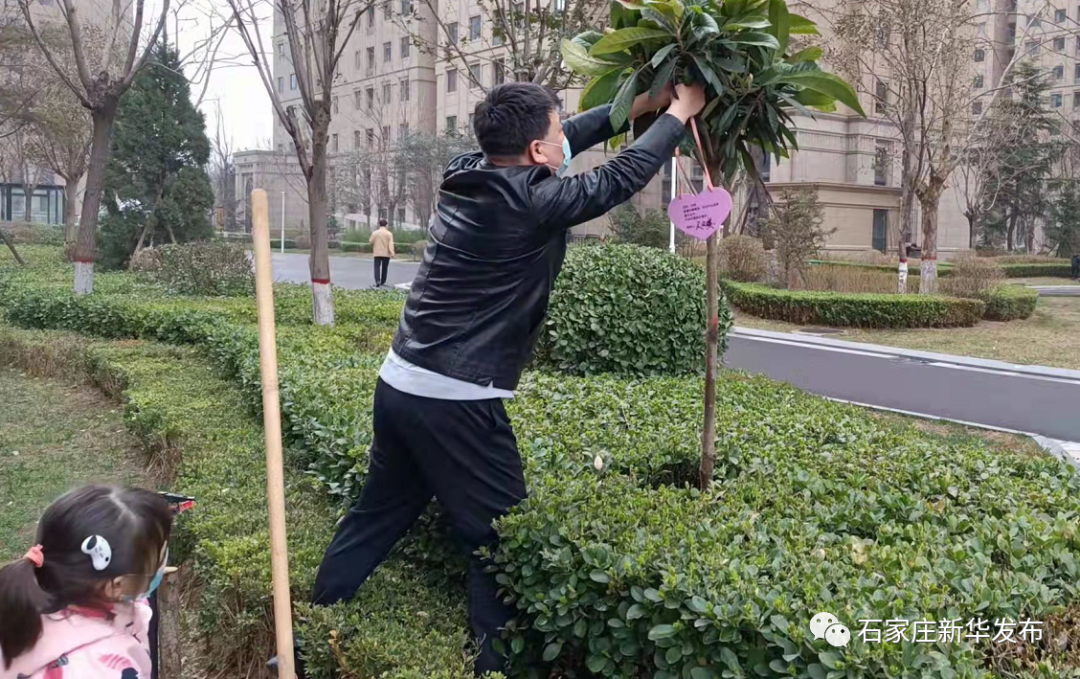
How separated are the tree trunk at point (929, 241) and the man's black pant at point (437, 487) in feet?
53.5

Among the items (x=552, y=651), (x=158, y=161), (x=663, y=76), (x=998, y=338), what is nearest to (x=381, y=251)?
(x=158, y=161)

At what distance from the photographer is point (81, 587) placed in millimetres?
2084

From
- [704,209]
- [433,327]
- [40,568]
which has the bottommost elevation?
[40,568]

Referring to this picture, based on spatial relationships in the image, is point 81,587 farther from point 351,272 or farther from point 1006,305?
point 351,272

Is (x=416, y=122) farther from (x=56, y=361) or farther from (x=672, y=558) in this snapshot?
(x=672, y=558)

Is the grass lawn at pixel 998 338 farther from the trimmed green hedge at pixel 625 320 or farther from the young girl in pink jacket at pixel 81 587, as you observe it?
the young girl in pink jacket at pixel 81 587

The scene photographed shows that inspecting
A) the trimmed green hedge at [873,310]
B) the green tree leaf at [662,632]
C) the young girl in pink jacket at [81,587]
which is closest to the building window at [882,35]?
the trimmed green hedge at [873,310]

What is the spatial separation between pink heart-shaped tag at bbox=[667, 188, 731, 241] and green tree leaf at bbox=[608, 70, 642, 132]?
0.34 meters

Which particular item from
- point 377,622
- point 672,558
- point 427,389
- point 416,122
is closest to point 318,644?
point 377,622

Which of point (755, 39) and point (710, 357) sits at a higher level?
point (755, 39)

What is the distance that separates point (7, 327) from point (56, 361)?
233 centimetres

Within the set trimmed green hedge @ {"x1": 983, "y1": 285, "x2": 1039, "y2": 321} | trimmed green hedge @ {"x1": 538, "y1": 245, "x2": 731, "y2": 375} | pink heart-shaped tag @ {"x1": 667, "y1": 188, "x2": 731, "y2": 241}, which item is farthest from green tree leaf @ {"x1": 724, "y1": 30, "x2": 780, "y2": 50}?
trimmed green hedge @ {"x1": 983, "y1": 285, "x2": 1039, "y2": 321}

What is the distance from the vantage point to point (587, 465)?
3527mm

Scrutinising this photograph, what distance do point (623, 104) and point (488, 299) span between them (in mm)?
734
